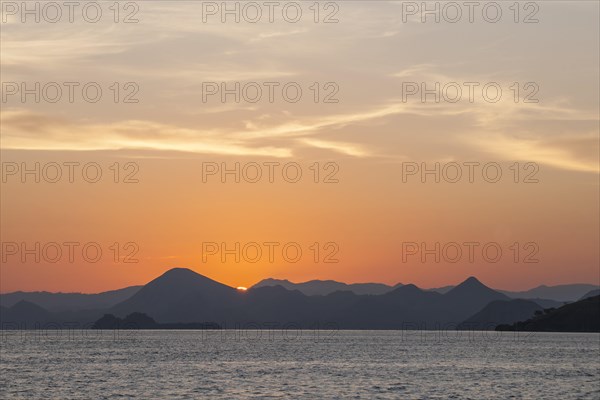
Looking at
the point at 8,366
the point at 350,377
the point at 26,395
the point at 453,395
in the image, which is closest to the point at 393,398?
the point at 453,395

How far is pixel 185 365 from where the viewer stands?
19700cm

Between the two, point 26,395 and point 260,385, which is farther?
point 260,385

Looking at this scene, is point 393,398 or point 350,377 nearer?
point 393,398

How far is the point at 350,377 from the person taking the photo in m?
158

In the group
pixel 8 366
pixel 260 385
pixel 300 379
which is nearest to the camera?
pixel 260 385

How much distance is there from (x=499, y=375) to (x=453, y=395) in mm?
42694

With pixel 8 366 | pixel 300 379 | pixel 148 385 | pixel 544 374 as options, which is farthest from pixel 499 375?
pixel 8 366

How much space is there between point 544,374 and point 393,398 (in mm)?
60258

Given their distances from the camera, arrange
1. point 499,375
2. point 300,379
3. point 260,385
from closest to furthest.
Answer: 1. point 260,385
2. point 300,379
3. point 499,375

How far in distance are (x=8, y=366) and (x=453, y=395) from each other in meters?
97.4

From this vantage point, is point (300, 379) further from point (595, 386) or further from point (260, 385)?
point (595, 386)

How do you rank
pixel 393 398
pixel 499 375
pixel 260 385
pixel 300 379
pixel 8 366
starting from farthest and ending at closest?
pixel 8 366, pixel 499 375, pixel 300 379, pixel 260 385, pixel 393 398

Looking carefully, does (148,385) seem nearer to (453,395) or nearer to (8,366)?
(453,395)

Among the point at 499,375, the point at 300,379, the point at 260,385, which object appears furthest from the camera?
the point at 499,375
